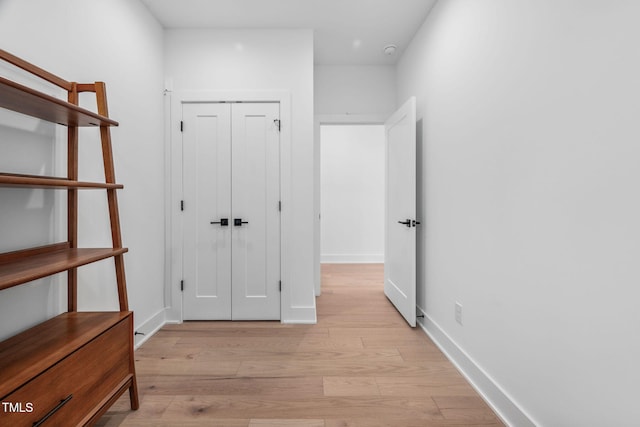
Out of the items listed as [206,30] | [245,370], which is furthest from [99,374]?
[206,30]

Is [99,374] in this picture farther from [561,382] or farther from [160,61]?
[160,61]

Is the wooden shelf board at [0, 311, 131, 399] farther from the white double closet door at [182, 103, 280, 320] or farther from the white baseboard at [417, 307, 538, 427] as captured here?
the white baseboard at [417, 307, 538, 427]

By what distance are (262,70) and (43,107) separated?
180 cm

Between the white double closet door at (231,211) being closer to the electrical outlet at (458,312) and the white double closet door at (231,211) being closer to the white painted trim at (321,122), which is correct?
the white painted trim at (321,122)

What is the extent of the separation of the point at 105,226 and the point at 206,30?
1.88 meters

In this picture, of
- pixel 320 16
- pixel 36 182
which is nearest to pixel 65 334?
pixel 36 182

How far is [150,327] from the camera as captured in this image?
8.27 feet

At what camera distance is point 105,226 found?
78.1 inches

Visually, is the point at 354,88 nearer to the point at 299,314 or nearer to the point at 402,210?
the point at 402,210

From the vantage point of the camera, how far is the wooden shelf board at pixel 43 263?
106cm

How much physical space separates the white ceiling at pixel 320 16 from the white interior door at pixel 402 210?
0.70 m

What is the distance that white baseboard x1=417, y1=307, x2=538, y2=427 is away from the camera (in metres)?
1.49

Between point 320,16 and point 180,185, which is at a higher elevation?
point 320,16

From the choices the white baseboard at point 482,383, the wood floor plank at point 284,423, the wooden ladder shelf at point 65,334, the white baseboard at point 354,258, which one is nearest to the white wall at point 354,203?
the white baseboard at point 354,258
